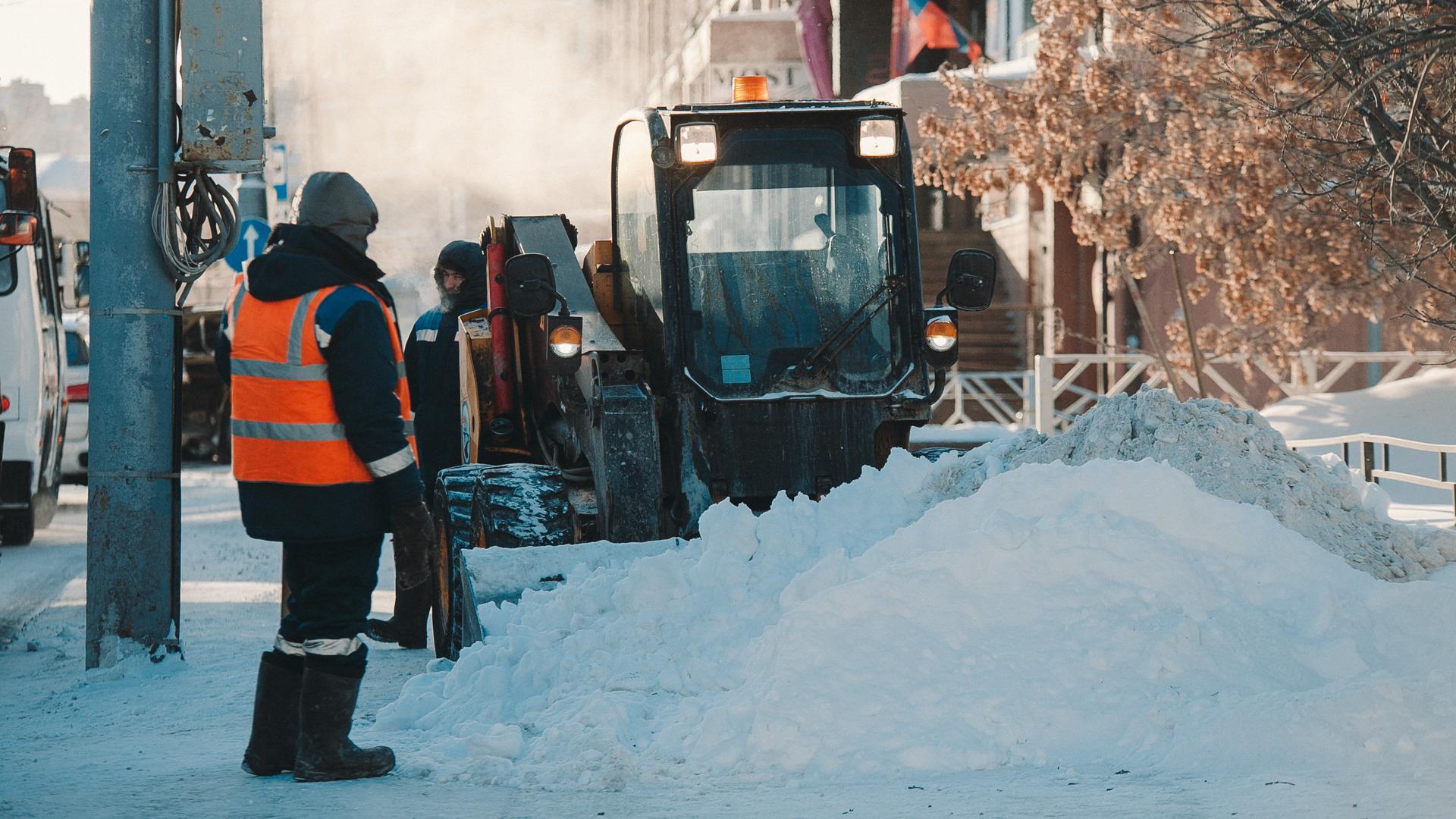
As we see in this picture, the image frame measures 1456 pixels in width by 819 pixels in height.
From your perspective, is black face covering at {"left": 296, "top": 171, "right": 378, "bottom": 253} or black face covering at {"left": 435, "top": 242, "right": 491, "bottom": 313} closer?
black face covering at {"left": 296, "top": 171, "right": 378, "bottom": 253}

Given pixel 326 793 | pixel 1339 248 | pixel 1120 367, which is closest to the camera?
pixel 326 793

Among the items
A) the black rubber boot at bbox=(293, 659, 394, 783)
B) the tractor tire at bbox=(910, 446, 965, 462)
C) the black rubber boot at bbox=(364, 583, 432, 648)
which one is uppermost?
the tractor tire at bbox=(910, 446, 965, 462)

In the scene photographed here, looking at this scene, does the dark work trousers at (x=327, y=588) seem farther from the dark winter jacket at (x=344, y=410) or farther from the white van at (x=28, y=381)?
the white van at (x=28, y=381)

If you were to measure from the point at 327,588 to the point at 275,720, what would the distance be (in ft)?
1.46

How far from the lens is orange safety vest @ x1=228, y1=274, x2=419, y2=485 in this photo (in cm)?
498

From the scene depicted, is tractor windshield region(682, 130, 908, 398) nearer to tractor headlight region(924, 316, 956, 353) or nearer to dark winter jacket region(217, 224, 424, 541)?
tractor headlight region(924, 316, 956, 353)

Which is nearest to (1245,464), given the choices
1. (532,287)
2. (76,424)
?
(532,287)

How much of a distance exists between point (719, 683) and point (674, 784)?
697mm

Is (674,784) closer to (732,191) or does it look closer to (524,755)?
(524,755)

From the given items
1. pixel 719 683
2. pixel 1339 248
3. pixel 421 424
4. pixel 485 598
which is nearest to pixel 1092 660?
pixel 719 683

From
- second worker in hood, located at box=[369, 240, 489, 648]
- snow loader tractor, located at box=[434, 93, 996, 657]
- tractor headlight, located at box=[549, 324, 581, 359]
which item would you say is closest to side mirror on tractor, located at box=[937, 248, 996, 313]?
snow loader tractor, located at box=[434, 93, 996, 657]

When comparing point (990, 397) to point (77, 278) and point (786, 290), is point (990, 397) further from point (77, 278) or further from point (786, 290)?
point (786, 290)

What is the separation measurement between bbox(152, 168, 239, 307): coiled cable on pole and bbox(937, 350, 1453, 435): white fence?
9785 millimetres

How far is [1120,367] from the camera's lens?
2211 centimetres
